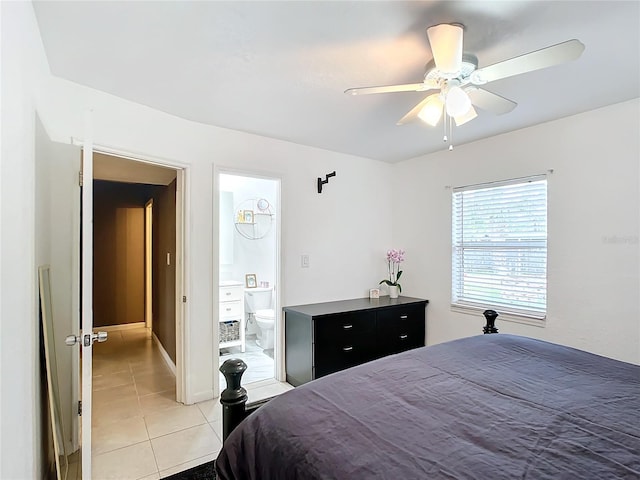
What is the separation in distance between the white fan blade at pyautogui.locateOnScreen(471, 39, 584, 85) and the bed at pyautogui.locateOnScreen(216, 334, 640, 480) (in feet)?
4.43

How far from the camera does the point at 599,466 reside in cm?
94

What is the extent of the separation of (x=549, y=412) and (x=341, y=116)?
7.48 feet

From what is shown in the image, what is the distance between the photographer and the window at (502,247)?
2980mm

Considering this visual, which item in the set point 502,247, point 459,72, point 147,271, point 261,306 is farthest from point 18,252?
point 147,271

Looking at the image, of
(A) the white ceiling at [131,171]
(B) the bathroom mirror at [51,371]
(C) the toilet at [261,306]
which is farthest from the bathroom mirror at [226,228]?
(B) the bathroom mirror at [51,371]

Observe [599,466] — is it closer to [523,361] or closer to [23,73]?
[523,361]

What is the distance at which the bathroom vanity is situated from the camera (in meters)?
4.19

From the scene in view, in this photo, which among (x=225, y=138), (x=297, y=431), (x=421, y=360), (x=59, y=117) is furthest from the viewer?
(x=225, y=138)

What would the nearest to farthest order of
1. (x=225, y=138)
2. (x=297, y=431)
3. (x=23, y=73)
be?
(x=297, y=431) < (x=23, y=73) < (x=225, y=138)

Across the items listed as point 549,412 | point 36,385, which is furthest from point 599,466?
point 36,385

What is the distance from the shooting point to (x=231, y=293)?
4.24 m

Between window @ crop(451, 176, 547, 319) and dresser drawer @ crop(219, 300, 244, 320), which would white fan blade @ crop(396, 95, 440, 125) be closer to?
window @ crop(451, 176, 547, 319)

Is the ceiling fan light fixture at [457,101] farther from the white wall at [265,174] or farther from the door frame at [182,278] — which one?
the door frame at [182,278]

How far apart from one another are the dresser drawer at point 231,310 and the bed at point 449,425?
9.40 feet
